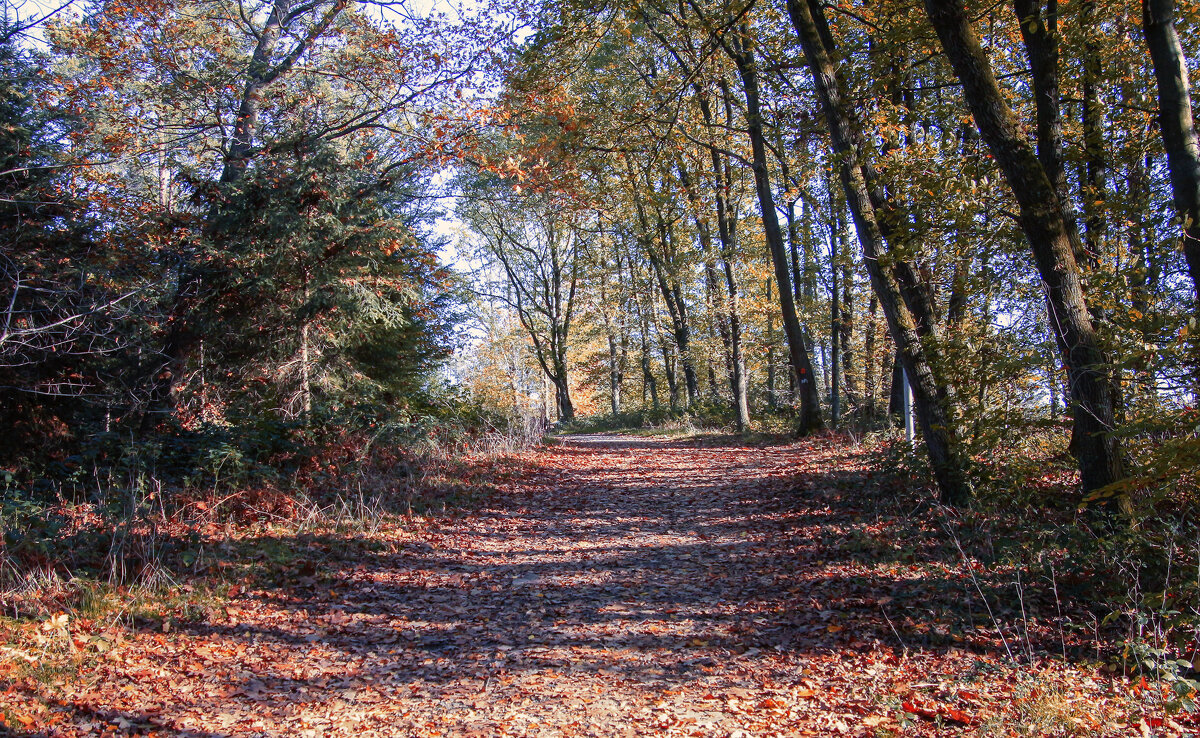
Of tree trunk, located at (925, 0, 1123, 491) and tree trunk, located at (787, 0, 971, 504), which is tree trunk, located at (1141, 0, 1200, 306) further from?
tree trunk, located at (787, 0, 971, 504)

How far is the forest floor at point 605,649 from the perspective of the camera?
360 cm

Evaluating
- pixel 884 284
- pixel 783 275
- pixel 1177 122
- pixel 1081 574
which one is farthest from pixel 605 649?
pixel 783 275

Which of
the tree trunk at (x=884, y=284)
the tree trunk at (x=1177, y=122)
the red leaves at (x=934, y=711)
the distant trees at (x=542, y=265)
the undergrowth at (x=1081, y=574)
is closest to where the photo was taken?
the red leaves at (x=934, y=711)

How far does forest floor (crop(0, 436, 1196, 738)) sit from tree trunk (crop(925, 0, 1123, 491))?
1514 millimetres

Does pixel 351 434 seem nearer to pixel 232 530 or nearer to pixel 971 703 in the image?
pixel 232 530

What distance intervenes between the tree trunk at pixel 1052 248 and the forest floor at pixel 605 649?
1514mm

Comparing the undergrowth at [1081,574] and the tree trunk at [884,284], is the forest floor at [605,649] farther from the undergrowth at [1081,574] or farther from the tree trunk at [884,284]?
the tree trunk at [884,284]

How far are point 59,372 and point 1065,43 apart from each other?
13.6 meters

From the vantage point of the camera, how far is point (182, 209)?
10.8m

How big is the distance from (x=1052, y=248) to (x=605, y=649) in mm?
5145

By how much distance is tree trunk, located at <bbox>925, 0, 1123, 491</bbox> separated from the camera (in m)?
5.47

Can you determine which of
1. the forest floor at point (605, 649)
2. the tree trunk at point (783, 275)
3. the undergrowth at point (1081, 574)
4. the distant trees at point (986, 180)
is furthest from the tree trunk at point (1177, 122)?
the tree trunk at point (783, 275)

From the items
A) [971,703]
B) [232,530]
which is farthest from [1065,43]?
[232,530]

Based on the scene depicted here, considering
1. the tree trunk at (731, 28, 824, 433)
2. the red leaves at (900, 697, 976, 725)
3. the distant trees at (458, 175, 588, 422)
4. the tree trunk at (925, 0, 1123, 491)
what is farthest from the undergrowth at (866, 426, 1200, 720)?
the distant trees at (458, 175, 588, 422)
